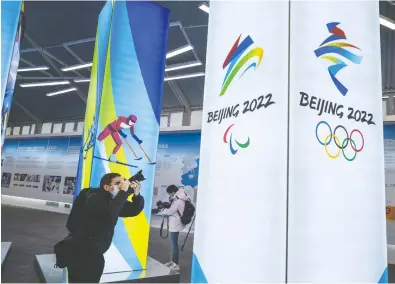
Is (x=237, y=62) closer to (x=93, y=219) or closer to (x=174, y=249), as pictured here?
(x=93, y=219)

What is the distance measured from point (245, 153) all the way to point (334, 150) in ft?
1.32

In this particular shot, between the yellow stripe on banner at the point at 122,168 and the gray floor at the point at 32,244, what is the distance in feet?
2.31

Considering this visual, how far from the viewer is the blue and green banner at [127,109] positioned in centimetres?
349

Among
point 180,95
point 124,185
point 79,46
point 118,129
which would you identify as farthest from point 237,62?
point 180,95

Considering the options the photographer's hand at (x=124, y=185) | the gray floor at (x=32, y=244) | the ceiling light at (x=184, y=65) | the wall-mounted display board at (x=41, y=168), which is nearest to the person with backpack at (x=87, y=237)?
the photographer's hand at (x=124, y=185)

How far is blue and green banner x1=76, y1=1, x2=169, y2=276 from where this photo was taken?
137 inches

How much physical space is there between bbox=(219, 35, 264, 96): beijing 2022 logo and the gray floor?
9.92 ft

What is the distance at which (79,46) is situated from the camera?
11.8 metres

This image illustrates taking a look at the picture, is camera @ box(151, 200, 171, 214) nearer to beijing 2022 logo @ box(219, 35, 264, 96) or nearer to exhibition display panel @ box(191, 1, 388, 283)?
exhibition display panel @ box(191, 1, 388, 283)

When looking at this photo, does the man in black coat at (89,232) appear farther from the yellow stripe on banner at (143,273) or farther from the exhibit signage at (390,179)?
the exhibit signage at (390,179)

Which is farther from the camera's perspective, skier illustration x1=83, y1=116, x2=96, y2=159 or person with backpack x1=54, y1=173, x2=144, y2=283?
skier illustration x1=83, y1=116, x2=96, y2=159

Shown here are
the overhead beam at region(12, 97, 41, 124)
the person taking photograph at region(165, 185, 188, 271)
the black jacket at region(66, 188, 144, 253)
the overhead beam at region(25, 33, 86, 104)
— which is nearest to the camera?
the black jacket at region(66, 188, 144, 253)

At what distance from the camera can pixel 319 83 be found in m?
1.43

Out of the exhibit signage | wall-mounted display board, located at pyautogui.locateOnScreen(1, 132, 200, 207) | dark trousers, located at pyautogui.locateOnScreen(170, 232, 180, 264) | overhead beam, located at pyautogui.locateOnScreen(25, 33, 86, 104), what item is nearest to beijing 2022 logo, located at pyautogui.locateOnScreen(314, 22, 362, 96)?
dark trousers, located at pyautogui.locateOnScreen(170, 232, 180, 264)
